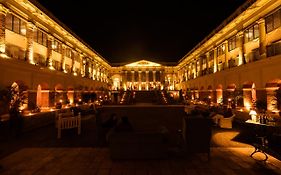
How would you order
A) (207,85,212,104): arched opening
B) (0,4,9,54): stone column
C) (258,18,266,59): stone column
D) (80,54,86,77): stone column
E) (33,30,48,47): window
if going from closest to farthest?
1. (0,4,9,54): stone column
2. (258,18,266,59): stone column
3. (33,30,48,47): window
4. (207,85,212,104): arched opening
5. (80,54,86,77): stone column

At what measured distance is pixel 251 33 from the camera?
21156 millimetres

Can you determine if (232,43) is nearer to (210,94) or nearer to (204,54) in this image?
(210,94)

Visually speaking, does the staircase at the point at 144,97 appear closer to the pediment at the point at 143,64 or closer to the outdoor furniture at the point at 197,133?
the outdoor furniture at the point at 197,133

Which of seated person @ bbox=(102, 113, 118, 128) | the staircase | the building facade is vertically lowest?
seated person @ bbox=(102, 113, 118, 128)

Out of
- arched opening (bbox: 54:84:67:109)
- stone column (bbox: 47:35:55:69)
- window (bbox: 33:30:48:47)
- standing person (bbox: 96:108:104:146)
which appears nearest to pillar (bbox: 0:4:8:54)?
window (bbox: 33:30:48:47)

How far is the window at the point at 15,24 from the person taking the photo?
17.6 meters

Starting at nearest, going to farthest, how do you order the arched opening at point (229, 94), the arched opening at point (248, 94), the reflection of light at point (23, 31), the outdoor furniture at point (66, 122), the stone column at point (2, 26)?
the outdoor furniture at point (66, 122), the stone column at point (2, 26), the reflection of light at point (23, 31), the arched opening at point (248, 94), the arched opening at point (229, 94)

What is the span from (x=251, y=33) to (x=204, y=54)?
15.6m

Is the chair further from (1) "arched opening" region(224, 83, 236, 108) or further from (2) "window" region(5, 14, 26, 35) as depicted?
(2) "window" region(5, 14, 26, 35)

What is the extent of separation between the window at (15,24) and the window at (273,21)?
926 inches

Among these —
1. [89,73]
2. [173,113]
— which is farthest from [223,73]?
[89,73]

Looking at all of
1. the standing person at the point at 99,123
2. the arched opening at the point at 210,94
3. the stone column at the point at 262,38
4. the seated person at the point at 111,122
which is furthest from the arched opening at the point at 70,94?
the stone column at the point at 262,38

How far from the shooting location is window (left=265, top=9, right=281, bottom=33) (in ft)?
53.6

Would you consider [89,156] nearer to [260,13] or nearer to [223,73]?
[260,13]
